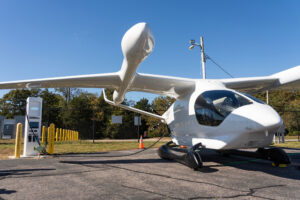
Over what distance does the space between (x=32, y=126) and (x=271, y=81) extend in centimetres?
1021

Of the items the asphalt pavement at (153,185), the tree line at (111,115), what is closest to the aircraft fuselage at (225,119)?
the asphalt pavement at (153,185)

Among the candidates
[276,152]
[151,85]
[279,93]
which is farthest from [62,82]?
[279,93]

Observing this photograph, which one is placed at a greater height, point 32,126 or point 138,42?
point 138,42

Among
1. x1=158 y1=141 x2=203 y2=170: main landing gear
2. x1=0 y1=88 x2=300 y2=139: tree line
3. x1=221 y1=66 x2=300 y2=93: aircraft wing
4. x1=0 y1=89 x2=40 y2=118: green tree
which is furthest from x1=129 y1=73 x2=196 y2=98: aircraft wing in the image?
x1=0 y1=89 x2=40 y2=118: green tree

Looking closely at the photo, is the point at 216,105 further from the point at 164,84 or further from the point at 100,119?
the point at 100,119

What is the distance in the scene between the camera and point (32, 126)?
359 inches

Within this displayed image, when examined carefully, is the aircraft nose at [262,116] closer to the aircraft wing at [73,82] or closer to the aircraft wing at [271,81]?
the aircraft wing at [271,81]

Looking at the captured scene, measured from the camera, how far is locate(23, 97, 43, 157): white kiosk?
351 inches

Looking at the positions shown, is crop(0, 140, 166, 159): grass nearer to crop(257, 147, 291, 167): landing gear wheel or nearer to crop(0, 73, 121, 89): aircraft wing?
crop(0, 73, 121, 89): aircraft wing

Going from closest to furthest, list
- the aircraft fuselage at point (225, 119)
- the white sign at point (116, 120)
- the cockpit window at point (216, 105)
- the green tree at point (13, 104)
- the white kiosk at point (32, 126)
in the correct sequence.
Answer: the aircraft fuselage at point (225, 119) → the cockpit window at point (216, 105) → the white kiosk at point (32, 126) → the white sign at point (116, 120) → the green tree at point (13, 104)

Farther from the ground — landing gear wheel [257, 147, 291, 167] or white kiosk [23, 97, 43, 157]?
white kiosk [23, 97, 43, 157]

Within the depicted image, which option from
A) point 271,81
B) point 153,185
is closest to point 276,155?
point 271,81

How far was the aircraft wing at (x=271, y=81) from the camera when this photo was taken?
21.8ft

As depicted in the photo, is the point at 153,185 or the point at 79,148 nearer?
the point at 153,185
